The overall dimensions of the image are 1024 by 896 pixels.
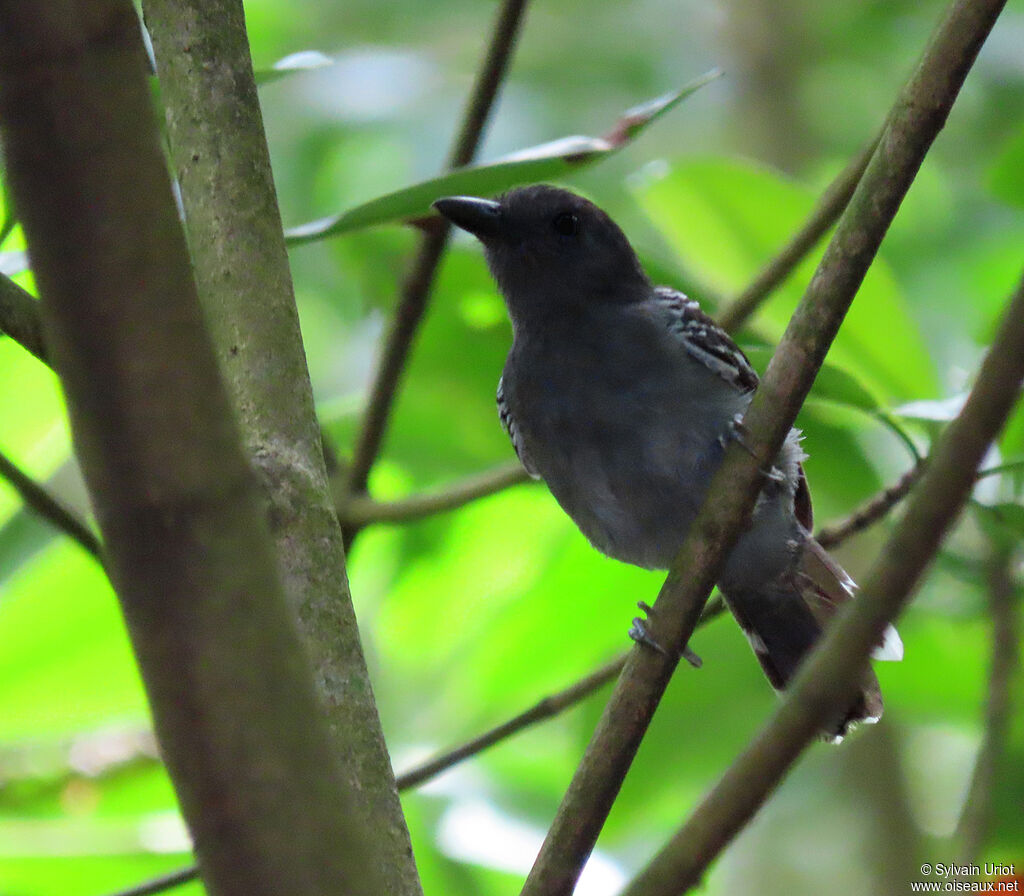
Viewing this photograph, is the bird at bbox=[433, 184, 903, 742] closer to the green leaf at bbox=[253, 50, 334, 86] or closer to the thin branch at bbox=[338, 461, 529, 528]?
the thin branch at bbox=[338, 461, 529, 528]

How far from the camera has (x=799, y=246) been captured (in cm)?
276

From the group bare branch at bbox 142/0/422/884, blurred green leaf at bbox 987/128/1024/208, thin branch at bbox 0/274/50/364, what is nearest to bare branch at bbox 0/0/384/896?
bare branch at bbox 142/0/422/884

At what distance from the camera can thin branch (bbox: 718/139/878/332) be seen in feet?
8.54

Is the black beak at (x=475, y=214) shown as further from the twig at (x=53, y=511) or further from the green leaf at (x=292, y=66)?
the twig at (x=53, y=511)

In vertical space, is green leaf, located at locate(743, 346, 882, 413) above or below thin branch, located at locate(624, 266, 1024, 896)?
above

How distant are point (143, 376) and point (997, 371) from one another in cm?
69

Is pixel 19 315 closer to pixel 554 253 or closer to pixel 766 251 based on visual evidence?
pixel 554 253

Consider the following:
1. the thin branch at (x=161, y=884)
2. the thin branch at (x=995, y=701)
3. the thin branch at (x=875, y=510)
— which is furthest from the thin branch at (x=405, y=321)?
the thin branch at (x=995, y=701)

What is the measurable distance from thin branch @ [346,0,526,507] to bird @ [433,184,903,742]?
0.51 ft

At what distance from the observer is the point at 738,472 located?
1.77 m

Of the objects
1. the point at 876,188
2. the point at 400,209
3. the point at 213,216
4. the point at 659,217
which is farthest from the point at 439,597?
the point at 876,188

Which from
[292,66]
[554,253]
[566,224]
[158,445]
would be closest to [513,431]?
[554,253]

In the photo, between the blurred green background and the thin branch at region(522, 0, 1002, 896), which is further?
the blurred green background

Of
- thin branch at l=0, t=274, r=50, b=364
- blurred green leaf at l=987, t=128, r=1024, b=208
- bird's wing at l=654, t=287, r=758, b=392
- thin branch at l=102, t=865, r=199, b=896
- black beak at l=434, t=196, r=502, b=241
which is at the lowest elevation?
thin branch at l=102, t=865, r=199, b=896
